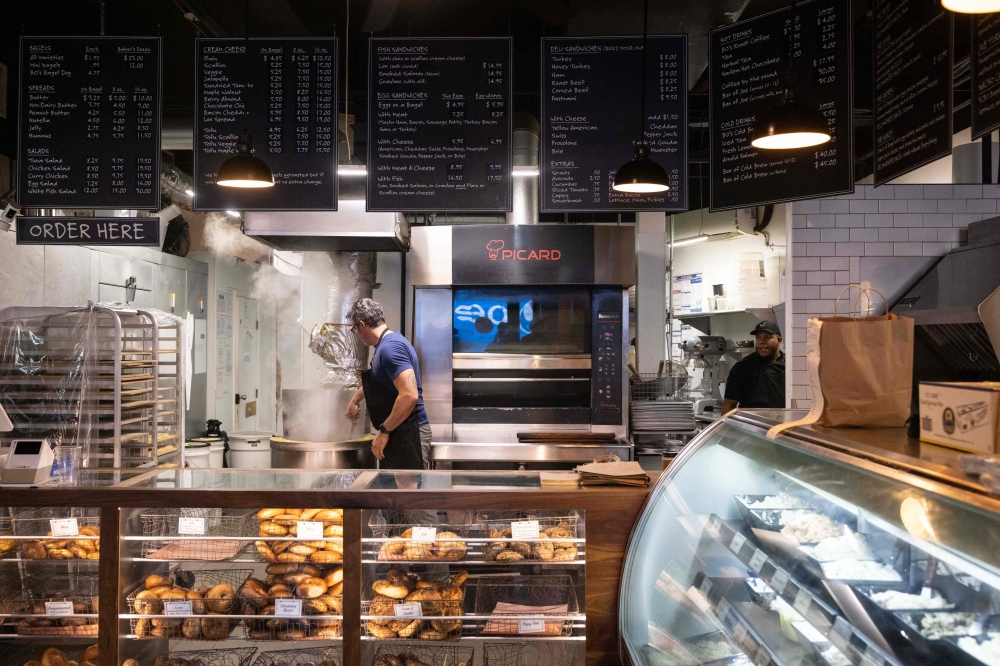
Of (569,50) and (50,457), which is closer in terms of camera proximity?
(50,457)

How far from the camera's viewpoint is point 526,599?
240 cm

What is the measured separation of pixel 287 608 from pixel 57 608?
823 mm

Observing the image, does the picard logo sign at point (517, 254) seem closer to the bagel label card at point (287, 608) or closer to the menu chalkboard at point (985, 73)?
the menu chalkboard at point (985, 73)

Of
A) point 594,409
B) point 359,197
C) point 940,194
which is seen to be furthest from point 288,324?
point 940,194

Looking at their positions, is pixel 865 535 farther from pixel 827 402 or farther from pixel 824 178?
pixel 824 178

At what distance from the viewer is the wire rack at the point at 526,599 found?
2334 millimetres

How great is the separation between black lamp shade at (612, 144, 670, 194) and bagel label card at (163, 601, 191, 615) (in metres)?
2.33

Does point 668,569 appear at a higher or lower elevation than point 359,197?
lower

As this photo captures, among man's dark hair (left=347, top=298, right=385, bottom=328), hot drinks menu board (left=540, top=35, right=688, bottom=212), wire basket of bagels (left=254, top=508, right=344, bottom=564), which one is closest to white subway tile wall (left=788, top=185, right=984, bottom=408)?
hot drinks menu board (left=540, top=35, right=688, bottom=212)

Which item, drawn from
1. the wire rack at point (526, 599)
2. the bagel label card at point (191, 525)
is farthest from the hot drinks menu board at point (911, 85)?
the bagel label card at point (191, 525)

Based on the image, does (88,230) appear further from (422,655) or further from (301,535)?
(422,655)

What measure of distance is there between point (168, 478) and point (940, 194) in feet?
15.7

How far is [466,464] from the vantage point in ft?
15.0

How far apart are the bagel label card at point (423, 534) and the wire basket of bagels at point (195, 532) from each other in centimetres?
55
